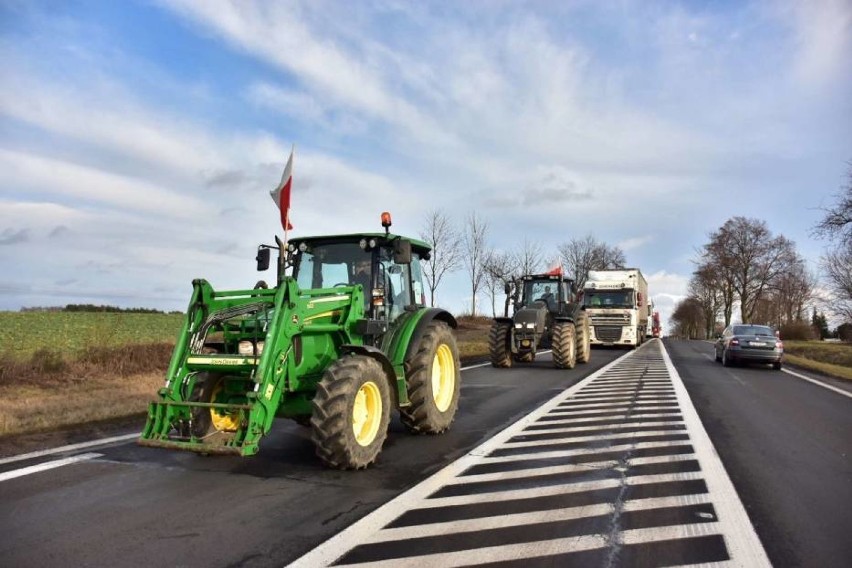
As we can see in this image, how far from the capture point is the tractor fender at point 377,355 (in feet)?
20.2

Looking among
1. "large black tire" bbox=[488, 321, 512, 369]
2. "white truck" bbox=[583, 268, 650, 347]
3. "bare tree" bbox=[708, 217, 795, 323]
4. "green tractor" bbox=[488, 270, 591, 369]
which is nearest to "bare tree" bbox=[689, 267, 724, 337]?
"bare tree" bbox=[708, 217, 795, 323]

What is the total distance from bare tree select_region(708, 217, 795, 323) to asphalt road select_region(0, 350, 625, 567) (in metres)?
58.1

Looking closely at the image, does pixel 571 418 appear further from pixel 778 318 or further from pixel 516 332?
pixel 778 318

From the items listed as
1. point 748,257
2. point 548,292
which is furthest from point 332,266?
point 748,257

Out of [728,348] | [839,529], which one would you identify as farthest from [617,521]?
[728,348]

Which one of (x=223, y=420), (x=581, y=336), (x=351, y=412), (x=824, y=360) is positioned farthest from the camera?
(x=824, y=360)

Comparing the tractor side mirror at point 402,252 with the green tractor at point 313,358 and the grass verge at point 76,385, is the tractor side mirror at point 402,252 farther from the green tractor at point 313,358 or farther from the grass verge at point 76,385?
the grass verge at point 76,385

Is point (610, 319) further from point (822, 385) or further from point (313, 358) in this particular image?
point (313, 358)

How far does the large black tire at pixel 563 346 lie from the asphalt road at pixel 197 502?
10034 millimetres

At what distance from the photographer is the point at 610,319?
2822 centimetres

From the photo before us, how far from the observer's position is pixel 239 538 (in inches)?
164

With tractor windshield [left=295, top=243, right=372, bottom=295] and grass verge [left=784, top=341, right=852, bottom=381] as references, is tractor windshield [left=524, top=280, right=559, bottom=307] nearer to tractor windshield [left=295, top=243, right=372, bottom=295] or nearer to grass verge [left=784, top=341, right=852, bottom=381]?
grass verge [left=784, top=341, right=852, bottom=381]

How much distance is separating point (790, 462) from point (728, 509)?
2.31m

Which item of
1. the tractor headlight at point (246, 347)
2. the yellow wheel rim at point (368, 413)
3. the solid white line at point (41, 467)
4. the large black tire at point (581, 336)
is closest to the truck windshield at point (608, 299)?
the large black tire at point (581, 336)
